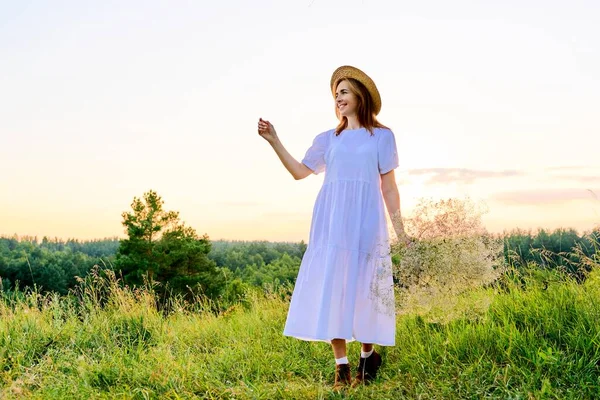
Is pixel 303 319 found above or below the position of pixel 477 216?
below

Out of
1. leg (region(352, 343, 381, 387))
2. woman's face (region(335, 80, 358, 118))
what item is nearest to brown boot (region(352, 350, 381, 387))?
leg (region(352, 343, 381, 387))

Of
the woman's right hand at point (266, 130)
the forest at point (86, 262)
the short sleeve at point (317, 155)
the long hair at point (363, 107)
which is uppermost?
the long hair at point (363, 107)

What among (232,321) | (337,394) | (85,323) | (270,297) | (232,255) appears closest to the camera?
(337,394)

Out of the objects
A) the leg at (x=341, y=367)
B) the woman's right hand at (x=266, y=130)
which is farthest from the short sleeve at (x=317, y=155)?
the leg at (x=341, y=367)

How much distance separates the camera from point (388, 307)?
4594 millimetres

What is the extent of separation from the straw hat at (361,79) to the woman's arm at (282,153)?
618mm

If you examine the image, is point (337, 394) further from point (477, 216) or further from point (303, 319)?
point (477, 216)

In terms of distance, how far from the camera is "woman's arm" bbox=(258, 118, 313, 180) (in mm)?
4898

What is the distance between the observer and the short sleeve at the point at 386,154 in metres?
4.71

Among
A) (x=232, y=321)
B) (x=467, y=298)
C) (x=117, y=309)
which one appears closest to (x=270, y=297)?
(x=232, y=321)

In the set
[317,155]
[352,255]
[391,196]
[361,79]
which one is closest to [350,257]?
[352,255]

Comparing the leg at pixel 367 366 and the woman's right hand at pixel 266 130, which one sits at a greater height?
the woman's right hand at pixel 266 130

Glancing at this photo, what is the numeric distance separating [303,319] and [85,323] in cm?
331

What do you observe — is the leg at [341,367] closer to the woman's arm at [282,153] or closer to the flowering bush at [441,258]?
the flowering bush at [441,258]
